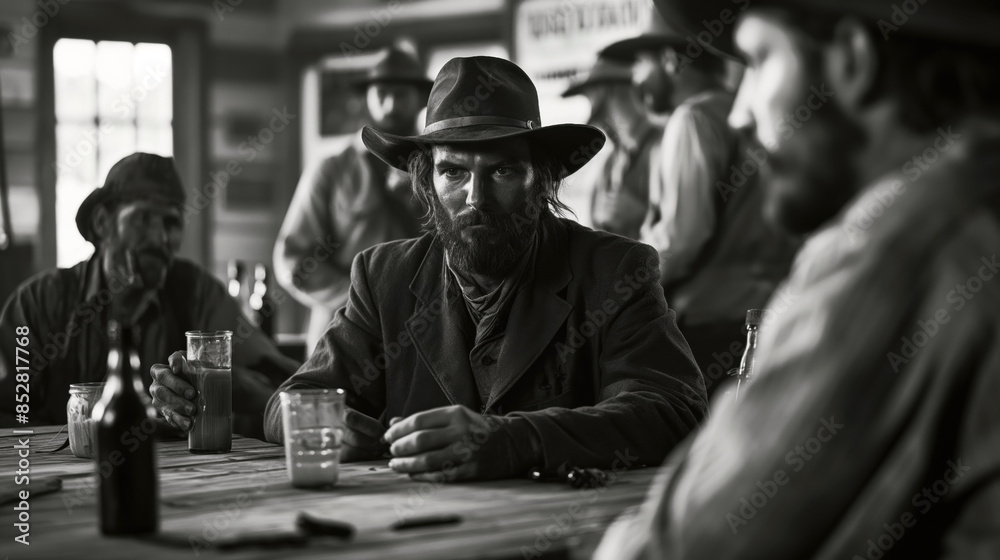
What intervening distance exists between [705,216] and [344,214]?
2031 millimetres

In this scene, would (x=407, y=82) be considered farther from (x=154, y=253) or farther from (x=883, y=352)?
(x=883, y=352)

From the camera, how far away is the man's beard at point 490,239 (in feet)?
7.89

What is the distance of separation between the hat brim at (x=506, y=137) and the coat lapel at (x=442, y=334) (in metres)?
0.33

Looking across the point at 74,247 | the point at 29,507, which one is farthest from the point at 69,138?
the point at 29,507

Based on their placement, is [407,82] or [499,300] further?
[407,82]

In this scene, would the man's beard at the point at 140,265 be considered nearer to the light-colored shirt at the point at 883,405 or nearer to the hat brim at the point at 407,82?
the hat brim at the point at 407,82

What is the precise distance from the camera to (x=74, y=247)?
280 inches

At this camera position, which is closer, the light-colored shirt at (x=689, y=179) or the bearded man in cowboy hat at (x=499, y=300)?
the bearded man in cowboy hat at (x=499, y=300)

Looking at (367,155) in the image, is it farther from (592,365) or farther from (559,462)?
(559,462)

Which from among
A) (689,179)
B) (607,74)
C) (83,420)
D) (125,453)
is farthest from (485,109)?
(607,74)

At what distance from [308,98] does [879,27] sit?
24.5 ft

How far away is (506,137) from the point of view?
2.37m

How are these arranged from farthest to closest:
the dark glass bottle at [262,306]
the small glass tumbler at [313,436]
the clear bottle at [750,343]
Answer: the dark glass bottle at [262,306] → the clear bottle at [750,343] → the small glass tumbler at [313,436]

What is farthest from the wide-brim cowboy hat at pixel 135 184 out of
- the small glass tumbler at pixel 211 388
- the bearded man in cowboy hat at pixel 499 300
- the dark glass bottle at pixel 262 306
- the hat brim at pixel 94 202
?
the dark glass bottle at pixel 262 306
